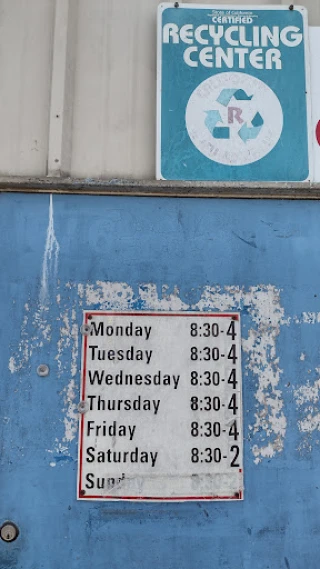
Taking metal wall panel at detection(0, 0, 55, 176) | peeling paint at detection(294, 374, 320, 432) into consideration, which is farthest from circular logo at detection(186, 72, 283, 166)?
peeling paint at detection(294, 374, 320, 432)

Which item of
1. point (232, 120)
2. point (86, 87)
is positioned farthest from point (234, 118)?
point (86, 87)

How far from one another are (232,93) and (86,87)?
0.82m

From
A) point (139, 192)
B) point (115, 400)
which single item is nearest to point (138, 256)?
point (139, 192)

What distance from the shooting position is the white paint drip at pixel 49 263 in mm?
2924

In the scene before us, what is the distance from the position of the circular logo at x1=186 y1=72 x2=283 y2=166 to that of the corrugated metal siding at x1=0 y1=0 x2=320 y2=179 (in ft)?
0.87

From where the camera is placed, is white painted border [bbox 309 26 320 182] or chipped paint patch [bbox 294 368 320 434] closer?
chipped paint patch [bbox 294 368 320 434]

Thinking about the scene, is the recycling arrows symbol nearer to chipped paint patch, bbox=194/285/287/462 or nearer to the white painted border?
the white painted border

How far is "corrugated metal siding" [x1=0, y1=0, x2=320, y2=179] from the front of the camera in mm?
3062

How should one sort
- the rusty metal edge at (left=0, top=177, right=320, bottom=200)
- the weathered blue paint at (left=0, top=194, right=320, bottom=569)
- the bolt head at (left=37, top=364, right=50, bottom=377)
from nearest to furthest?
the weathered blue paint at (left=0, top=194, right=320, bottom=569) < the bolt head at (left=37, top=364, right=50, bottom=377) < the rusty metal edge at (left=0, top=177, right=320, bottom=200)

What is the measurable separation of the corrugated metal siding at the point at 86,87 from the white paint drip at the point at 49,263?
0.36 meters

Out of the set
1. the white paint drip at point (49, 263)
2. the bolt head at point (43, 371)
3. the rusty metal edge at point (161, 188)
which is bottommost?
the bolt head at point (43, 371)

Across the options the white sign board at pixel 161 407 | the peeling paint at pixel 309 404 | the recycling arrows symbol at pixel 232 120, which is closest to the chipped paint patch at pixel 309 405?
the peeling paint at pixel 309 404

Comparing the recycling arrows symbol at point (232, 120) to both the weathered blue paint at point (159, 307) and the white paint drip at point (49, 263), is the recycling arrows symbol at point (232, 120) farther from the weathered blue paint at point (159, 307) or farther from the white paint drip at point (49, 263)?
the white paint drip at point (49, 263)

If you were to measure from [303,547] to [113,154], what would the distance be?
225cm
